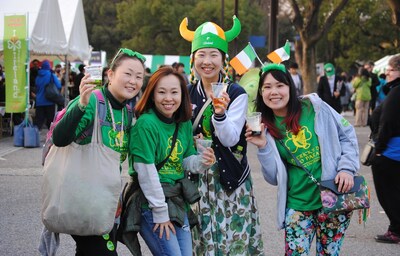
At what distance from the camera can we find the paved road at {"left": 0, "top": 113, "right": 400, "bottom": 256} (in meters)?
5.49

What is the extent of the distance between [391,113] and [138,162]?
10.1ft

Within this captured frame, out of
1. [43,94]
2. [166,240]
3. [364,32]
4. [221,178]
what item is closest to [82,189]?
[166,240]

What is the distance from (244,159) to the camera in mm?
3766

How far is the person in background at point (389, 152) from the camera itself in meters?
5.43

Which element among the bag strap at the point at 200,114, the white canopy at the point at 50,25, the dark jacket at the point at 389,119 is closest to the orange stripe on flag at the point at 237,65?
the bag strap at the point at 200,114

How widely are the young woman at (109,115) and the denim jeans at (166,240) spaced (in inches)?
7.8

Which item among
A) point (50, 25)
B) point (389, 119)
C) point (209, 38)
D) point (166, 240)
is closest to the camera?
point (166, 240)

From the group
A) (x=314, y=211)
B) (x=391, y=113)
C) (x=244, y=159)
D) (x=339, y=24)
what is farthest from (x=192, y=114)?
(x=339, y=24)

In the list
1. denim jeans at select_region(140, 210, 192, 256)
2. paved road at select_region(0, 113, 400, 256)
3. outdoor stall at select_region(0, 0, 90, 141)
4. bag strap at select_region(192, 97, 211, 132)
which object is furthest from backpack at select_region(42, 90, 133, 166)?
outdoor stall at select_region(0, 0, 90, 141)

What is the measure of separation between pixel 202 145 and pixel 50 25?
11.8 metres

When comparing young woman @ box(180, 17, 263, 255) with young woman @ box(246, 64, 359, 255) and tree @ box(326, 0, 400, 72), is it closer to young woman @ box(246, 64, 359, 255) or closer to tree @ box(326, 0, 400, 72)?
young woman @ box(246, 64, 359, 255)

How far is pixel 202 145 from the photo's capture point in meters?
3.47

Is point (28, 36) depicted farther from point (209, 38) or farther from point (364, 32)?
point (364, 32)

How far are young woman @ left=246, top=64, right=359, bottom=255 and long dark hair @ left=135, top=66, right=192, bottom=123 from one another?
523mm
